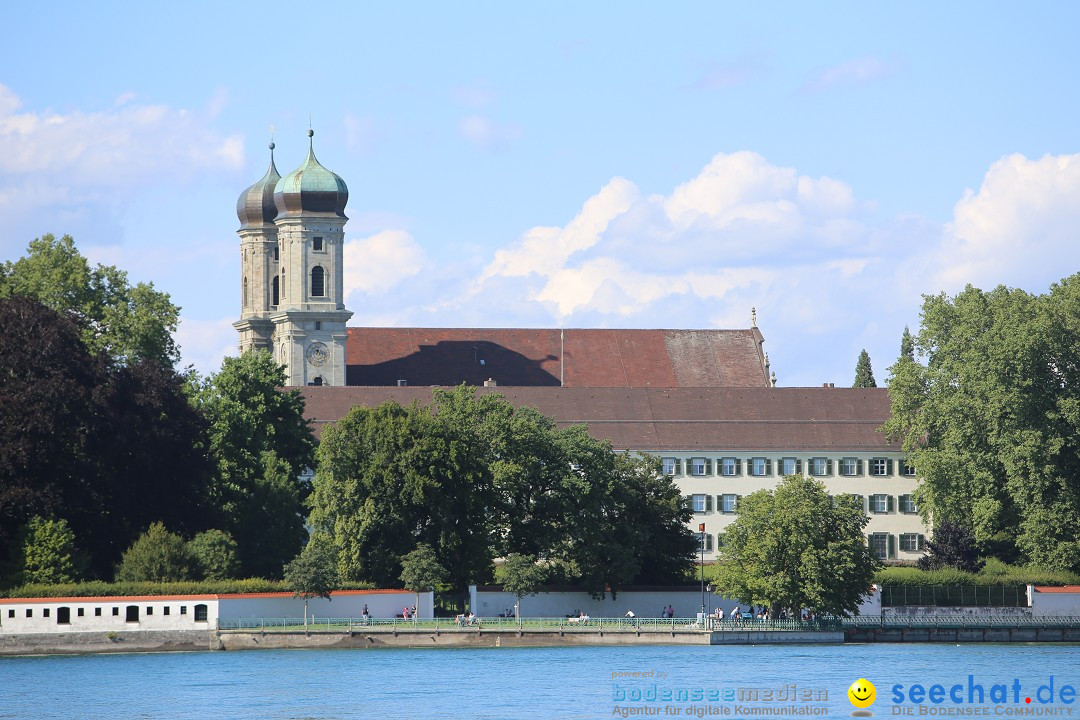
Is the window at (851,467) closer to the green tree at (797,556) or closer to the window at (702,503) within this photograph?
the window at (702,503)

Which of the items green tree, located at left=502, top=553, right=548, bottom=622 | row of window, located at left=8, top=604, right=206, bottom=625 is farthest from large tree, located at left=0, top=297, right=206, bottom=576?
green tree, located at left=502, top=553, right=548, bottom=622

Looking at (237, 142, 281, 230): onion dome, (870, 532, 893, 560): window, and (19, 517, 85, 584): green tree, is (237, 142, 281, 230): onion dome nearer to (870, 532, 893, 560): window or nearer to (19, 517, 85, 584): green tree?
(870, 532, 893, 560): window

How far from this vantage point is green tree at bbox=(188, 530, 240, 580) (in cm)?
9081

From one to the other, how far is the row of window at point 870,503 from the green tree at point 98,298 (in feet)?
99.3

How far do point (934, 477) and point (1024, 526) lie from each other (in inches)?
244

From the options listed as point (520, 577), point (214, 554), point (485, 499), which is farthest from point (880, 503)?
point (214, 554)

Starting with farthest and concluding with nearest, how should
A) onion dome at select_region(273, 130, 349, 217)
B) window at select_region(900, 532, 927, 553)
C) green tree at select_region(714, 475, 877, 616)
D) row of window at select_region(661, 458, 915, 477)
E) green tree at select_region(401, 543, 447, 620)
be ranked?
onion dome at select_region(273, 130, 349, 217) < row of window at select_region(661, 458, 915, 477) < window at select_region(900, 532, 927, 553) < green tree at select_region(401, 543, 447, 620) < green tree at select_region(714, 475, 877, 616)

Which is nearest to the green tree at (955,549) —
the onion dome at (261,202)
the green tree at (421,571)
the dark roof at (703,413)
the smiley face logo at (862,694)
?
the dark roof at (703,413)

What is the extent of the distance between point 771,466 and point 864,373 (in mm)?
Answer: 47951

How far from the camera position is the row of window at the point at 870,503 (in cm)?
Result: 12438

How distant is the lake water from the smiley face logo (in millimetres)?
396

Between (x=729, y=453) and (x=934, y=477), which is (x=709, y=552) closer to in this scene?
(x=729, y=453)

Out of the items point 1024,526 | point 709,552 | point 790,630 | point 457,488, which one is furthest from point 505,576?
point 709,552

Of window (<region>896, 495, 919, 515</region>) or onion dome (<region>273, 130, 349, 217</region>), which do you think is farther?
onion dome (<region>273, 130, 349, 217</region>)
